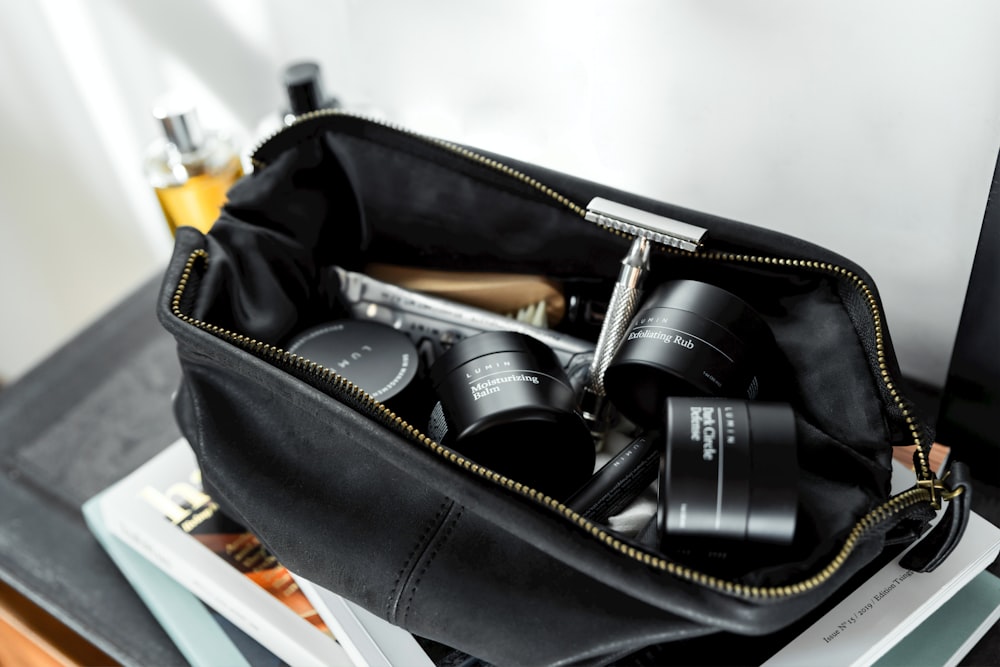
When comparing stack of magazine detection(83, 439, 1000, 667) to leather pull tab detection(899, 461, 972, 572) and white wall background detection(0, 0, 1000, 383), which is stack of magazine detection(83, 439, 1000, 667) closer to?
leather pull tab detection(899, 461, 972, 572)

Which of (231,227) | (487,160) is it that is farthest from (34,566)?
(487,160)

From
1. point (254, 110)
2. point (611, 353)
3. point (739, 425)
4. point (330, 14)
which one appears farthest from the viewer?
point (254, 110)

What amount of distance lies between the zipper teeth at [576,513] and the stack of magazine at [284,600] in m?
0.06

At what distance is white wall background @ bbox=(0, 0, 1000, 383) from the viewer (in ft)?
1.73

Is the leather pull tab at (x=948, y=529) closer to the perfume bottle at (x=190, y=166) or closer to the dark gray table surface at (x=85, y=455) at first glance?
the dark gray table surface at (x=85, y=455)

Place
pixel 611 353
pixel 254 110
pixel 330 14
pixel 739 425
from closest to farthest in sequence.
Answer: pixel 739 425 < pixel 611 353 < pixel 330 14 < pixel 254 110

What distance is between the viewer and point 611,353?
52 centimetres

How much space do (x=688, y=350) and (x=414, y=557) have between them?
17 centimetres

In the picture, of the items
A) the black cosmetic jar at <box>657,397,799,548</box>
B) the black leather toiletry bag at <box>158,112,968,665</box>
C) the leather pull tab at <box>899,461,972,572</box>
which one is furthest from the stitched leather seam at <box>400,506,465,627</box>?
the leather pull tab at <box>899,461,972,572</box>

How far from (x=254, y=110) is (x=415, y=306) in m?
0.35

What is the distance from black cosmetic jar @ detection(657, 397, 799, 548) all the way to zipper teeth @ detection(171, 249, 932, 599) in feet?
0.06

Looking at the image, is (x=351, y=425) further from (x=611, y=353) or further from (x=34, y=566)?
(x=34, y=566)

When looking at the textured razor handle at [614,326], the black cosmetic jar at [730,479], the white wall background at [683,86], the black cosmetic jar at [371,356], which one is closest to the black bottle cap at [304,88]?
the white wall background at [683,86]

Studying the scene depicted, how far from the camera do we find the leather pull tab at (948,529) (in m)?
0.43
